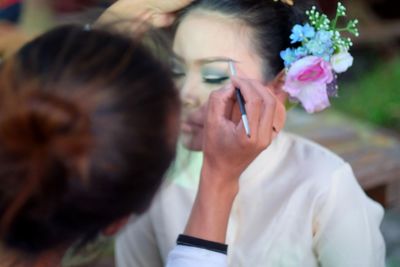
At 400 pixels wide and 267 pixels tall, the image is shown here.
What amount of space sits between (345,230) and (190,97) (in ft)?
1.37

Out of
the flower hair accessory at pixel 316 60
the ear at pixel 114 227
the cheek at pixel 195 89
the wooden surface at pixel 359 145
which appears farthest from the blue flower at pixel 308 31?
the wooden surface at pixel 359 145

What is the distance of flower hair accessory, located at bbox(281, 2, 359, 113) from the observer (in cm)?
137

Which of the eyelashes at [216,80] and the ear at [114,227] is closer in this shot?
the ear at [114,227]

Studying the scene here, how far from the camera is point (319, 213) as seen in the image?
144cm

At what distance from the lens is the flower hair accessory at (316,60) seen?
137 cm

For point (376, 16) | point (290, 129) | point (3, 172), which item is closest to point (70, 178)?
point (3, 172)

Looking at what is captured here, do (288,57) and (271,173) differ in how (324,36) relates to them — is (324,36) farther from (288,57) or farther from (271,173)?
(271,173)

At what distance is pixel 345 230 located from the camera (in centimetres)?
142

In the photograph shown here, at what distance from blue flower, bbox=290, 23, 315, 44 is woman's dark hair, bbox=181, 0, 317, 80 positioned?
73mm

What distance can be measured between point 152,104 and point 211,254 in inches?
14.0

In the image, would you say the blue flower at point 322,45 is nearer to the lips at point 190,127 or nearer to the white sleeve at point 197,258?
the lips at point 190,127

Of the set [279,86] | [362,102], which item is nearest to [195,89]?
[279,86]

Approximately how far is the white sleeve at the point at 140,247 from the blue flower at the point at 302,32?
570 millimetres

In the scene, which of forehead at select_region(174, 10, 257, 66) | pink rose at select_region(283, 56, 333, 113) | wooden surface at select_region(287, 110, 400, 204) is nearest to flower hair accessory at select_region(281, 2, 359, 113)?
pink rose at select_region(283, 56, 333, 113)
